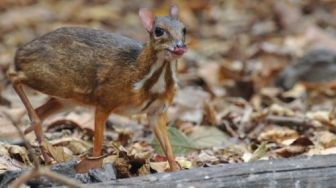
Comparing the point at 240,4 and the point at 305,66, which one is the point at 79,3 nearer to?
the point at 240,4

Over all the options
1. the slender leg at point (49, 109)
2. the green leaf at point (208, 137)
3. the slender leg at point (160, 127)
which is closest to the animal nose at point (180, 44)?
the slender leg at point (160, 127)

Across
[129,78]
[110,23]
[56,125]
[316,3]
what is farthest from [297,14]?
[129,78]

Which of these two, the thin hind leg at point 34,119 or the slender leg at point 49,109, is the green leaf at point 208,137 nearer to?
the slender leg at point 49,109

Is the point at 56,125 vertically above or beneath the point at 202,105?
beneath

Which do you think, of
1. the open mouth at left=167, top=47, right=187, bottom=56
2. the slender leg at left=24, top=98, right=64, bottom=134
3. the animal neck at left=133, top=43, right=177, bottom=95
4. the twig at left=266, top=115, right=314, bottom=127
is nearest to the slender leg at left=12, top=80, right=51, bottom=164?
the slender leg at left=24, top=98, right=64, bottom=134

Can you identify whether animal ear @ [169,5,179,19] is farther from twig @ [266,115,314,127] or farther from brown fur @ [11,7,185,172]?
twig @ [266,115,314,127]

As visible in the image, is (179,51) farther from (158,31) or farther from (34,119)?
(34,119)
